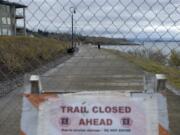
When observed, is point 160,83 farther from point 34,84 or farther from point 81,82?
point 81,82

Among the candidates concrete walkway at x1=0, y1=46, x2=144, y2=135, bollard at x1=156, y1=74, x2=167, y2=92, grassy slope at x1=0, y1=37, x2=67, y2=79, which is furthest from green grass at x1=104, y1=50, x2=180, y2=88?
bollard at x1=156, y1=74, x2=167, y2=92

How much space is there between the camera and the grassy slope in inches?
698

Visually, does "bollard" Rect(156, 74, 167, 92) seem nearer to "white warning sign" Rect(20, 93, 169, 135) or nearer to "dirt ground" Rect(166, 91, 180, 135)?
"white warning sign" Rect(20, 93, 169, 135)

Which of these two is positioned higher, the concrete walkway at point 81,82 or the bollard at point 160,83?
the bollard at point 160,83

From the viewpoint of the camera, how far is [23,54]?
2102cm

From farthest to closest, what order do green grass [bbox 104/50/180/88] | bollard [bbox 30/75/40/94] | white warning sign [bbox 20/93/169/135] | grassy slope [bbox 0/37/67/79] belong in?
1. grassy slope [bbox 0/37/67/79]
2. green grass [bbox 104/50/180/88]
3. bollard [bbox 30/75/40/94]
4. white warning sign [bbox 20/93/169/135]

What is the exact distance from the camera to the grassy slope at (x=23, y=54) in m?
17.7

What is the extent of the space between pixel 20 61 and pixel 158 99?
1586 cm

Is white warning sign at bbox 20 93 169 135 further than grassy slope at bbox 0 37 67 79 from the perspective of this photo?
No

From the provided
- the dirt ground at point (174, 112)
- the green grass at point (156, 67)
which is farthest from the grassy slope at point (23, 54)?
the dirt ground at point (174, 112)

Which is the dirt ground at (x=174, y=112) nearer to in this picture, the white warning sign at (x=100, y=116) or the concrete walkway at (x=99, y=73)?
the concrete walkway at (x=99, y=73)

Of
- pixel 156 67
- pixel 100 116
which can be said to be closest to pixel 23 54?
pixel 156 67

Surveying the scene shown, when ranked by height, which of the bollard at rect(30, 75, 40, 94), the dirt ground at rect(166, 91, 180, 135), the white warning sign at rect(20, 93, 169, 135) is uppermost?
the bollard at rect(30, 75, 40, 94)

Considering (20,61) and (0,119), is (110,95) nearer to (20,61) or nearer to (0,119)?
(0,119)
